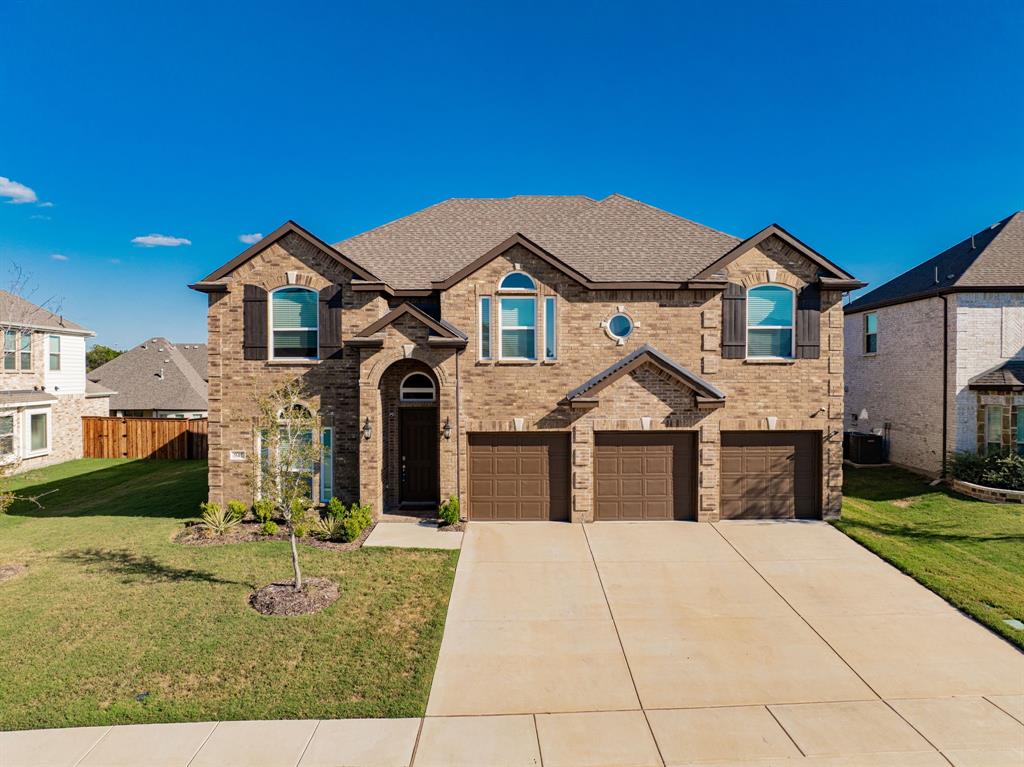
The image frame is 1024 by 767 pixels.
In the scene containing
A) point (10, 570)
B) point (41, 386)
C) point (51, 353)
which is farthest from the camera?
point (51, 353)

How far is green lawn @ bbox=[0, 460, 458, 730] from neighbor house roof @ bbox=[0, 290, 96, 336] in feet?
40.9

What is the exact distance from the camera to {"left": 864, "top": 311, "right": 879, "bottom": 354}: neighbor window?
19.4 metres

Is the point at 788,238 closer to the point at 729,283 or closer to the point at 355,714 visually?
the point at 729,283

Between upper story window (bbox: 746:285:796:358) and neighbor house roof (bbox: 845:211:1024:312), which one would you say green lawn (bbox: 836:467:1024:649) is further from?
neighbor house roof (bbox: 845:211:1024:312)

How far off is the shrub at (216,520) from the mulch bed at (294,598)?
3.69 m

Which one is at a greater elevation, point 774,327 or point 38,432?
point 774,327

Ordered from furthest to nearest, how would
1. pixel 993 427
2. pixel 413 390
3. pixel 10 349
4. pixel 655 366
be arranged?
pixel 10 349 < pixel 993 427 < pixel 413 390 < pixel 655 366

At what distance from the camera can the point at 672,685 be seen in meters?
6.34

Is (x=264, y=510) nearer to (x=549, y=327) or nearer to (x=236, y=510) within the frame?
(x=236, y=510)

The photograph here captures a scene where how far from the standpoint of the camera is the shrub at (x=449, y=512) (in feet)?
39.4

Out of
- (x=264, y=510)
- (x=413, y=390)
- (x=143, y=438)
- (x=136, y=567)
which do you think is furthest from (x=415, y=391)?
(x=143, y=438)

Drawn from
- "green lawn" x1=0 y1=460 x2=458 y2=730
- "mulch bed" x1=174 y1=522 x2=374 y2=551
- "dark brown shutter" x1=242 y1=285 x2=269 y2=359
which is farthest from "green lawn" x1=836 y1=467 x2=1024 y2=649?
"dark brown shutter" x1=242 y1=285 x2=269 y2=359

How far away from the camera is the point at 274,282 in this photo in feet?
41.4

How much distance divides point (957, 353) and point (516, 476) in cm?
1400
